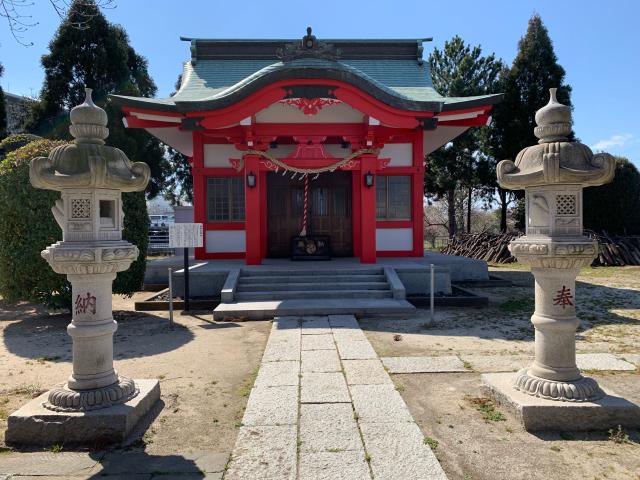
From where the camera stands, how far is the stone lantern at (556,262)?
11.6 feet

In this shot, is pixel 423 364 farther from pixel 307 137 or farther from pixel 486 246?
pixel 486 246

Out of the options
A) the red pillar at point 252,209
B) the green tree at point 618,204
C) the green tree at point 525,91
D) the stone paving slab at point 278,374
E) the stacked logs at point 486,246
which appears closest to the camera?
the stone paving slab at point 278,374

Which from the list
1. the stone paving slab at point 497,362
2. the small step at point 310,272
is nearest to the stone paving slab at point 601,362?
the stone paving slab at point 497,362

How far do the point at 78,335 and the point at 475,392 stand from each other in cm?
385

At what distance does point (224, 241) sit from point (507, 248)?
40.3 ft

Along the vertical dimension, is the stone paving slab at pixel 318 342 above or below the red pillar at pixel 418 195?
below

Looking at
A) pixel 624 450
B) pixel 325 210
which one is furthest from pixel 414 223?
pixel 624 450

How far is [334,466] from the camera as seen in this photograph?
2.94 meters

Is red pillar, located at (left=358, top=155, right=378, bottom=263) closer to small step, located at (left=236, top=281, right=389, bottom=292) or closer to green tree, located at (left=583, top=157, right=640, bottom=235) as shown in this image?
small step, located at (left=236, top=281, right=389, bottom=292)

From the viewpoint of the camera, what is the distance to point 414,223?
12156 millimetres

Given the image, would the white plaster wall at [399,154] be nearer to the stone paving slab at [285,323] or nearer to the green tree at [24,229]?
the stone paving slab at [285,323]

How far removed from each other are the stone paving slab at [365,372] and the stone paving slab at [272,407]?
0.71 metres

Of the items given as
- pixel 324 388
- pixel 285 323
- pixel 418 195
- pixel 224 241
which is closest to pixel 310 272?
pixel 285 323

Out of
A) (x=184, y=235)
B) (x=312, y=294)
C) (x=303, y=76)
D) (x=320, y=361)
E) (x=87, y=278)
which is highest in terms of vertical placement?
(x=303, y=76)
